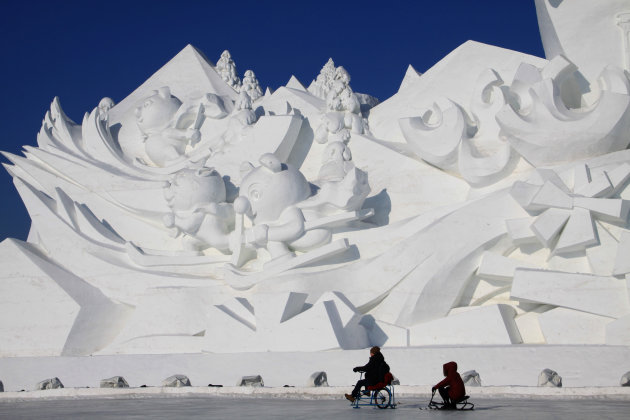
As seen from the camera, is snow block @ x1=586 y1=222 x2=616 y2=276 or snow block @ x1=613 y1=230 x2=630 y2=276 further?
snow block @ x1=586 y1=222 x2=616 y2=276

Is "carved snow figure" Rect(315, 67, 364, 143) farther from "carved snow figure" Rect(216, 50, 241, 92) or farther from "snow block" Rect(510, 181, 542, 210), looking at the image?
"carved snow figure" Rect(216, 50, 241, 92)

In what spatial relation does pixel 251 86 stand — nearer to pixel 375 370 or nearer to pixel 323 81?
pixel 323 81

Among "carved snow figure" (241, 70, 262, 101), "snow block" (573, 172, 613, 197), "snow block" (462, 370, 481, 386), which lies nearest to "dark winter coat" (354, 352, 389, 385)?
"snow block" (462, 370, 481, 386)

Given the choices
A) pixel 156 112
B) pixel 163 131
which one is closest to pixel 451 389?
pixel 163 131

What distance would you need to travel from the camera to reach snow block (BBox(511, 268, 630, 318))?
885 cm

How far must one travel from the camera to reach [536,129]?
987 centimetres

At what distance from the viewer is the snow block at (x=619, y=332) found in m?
8.52

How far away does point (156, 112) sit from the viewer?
13.6 m

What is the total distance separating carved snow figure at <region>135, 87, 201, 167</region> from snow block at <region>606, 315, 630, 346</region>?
24.2ft

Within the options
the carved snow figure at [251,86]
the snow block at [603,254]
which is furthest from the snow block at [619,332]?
the carved snow figure at [251,86]

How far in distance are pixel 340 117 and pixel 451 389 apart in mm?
7016

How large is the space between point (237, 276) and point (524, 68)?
4590 mm

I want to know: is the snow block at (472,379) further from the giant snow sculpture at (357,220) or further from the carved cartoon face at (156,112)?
the carved cartoon face at (156,112)

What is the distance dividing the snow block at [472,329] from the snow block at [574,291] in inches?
12.7
